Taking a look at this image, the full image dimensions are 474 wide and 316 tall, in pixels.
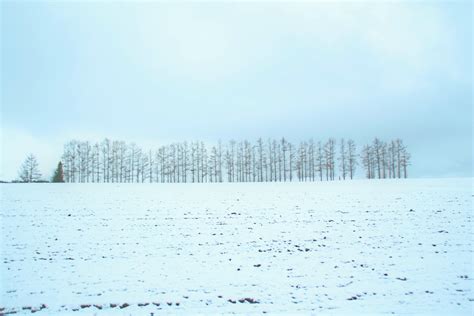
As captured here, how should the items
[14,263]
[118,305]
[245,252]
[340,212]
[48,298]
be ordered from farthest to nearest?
[340,212] < [245,252] < [14,263] < [48,298] < [118,305]

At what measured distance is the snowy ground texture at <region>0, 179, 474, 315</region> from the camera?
375 inches

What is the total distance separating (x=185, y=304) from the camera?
9453 millimetres

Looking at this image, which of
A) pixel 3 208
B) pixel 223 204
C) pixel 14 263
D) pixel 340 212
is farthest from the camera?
pixel 223 204

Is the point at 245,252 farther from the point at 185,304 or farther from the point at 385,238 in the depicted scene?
the point at 385,238

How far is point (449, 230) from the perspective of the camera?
1686 cm

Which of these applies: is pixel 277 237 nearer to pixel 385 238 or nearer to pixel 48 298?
pixel 385 238

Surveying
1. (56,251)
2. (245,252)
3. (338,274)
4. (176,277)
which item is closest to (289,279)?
(338,274)

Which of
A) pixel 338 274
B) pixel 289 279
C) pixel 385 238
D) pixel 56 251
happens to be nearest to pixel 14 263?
pixel 56 251

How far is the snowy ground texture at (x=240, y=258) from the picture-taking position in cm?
953

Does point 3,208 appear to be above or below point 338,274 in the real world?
above

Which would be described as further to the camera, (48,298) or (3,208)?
(3,208)

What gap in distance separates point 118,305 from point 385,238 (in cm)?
1369

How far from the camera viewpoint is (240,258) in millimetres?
13508

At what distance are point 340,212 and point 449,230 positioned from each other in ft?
21.9
